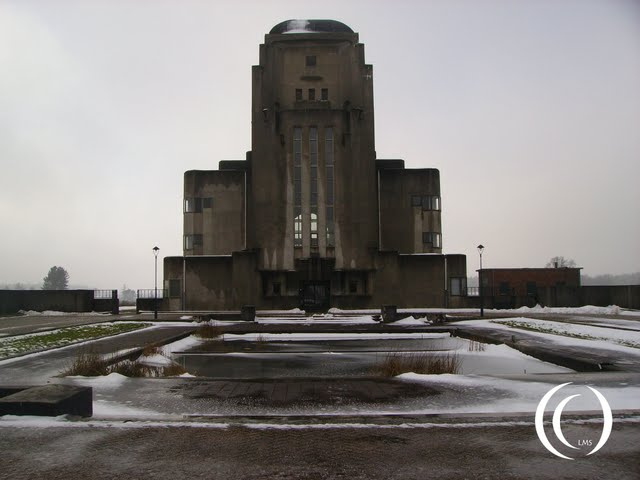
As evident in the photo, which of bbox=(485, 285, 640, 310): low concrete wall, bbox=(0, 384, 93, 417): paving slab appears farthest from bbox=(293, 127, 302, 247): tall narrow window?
bbox=(0, 384, 93, 417): paving slab

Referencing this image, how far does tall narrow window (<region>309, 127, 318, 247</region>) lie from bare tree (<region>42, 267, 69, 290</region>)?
122 metres

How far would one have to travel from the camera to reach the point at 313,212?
46438 millimetres

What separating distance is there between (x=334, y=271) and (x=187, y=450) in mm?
40026

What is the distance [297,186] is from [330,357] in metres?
30.8

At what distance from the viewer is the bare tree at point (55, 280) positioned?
147m

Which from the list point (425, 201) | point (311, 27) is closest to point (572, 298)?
point (425, 201)

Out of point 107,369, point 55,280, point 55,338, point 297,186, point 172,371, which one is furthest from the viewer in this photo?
point 55,280

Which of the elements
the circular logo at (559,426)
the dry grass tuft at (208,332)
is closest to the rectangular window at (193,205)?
the dry grass tuft at (208,332)

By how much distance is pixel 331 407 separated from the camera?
886cm

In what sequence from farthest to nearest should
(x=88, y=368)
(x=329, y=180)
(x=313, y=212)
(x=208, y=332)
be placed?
(x=329, y=180), (x=313, y=212), (x=208, y=332), (x=88, y=368)

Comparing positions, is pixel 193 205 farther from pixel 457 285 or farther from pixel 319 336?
pixel 319 336

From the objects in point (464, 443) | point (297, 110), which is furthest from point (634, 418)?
point (297, 110)

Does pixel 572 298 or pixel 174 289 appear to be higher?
pixel 174 289

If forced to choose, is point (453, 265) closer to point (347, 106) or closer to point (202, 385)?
point (347, 106)
